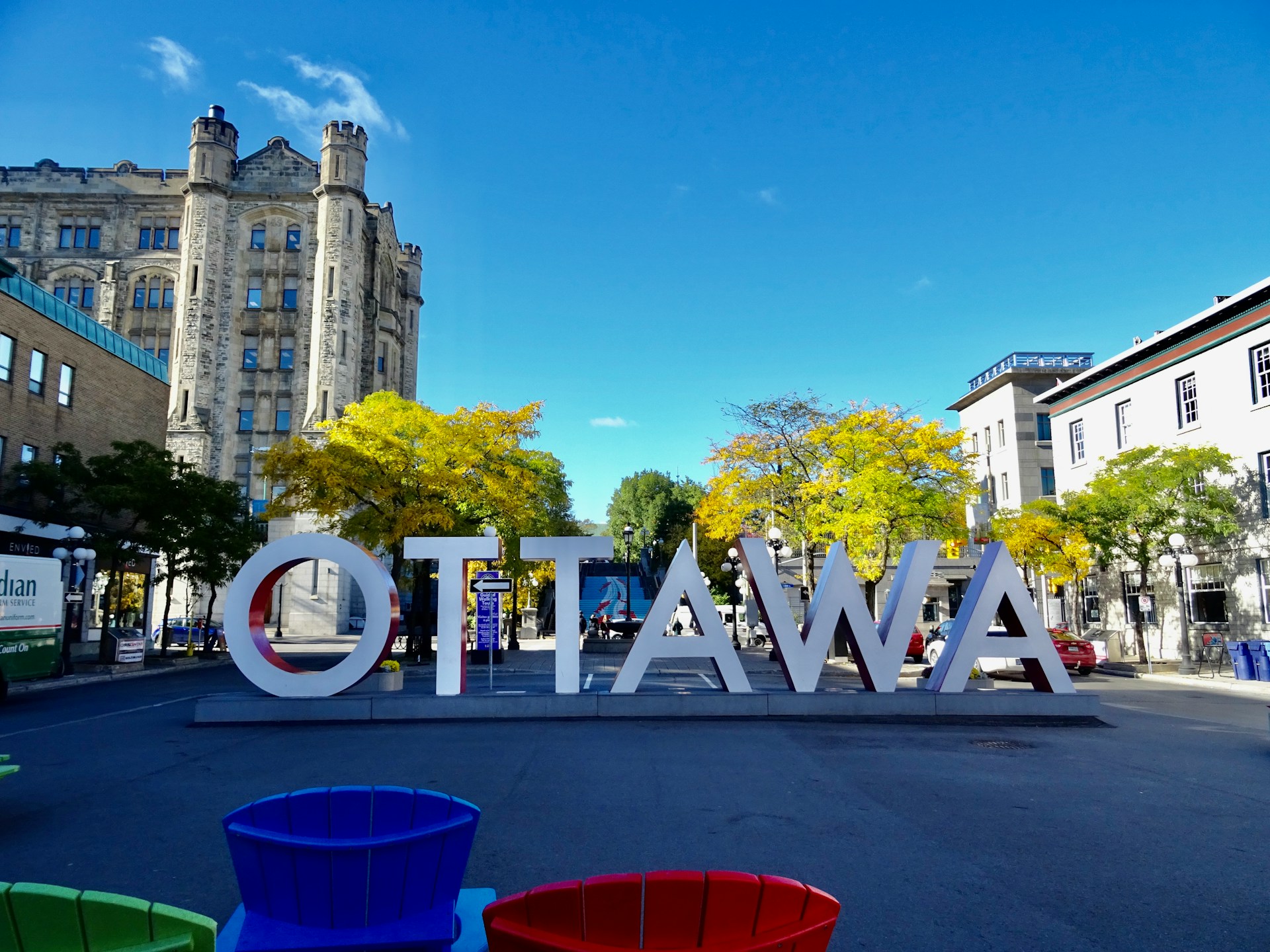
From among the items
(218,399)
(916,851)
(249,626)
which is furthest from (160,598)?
(916,851)

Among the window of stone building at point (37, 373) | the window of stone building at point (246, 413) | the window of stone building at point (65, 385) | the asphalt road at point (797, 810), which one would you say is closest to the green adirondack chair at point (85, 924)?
the asphalt road at point (797, 810)

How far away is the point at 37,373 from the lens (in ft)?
103

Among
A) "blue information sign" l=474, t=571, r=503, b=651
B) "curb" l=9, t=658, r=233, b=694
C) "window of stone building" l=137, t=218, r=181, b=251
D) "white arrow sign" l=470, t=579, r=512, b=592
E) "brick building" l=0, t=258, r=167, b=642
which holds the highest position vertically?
"window of stone building" l=137, t=218, r=181, b=251

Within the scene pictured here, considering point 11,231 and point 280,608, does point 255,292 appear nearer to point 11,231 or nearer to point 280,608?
point 11,231

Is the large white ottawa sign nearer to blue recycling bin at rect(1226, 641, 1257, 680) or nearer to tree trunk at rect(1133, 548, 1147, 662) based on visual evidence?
blue recycling bin at rect(1226, 641, 1257, 680)

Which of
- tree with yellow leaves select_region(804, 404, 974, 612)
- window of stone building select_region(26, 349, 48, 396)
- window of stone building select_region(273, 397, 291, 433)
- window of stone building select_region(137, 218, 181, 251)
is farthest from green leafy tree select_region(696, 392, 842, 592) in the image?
window of stone building select_region(137, 218, 181, 251)

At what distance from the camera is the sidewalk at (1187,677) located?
2095 centimetres

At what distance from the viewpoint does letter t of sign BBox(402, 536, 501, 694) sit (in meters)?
14.4

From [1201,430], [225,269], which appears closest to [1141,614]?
[1201,430]

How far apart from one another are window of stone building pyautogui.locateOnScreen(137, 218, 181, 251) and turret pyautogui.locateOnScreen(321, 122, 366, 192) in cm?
1314

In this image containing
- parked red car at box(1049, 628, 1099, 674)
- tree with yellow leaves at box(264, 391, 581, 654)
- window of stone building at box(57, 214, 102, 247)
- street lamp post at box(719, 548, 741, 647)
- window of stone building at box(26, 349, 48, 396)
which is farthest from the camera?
window of stone building at box(57, 214, 102, 247)

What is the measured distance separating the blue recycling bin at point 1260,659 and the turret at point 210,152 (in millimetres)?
64981

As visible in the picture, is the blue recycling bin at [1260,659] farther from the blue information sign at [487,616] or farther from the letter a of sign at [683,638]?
the blue information sign at [487,616]

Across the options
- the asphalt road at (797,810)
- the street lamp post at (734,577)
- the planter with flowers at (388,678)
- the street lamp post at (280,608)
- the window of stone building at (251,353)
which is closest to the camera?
the asphalt road at (797,810)
